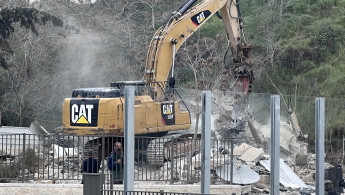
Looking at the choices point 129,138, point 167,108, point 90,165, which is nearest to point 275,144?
point 129,138

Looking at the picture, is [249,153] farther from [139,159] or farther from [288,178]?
[139,159]

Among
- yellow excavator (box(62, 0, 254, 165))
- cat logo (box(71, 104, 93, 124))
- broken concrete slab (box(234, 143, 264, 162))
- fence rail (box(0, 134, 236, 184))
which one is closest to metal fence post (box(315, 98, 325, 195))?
fence rail (box(0, 134, 236, 184))

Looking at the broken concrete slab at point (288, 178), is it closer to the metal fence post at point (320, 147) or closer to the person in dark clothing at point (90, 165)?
the person in dark clothing at point (90, 165)

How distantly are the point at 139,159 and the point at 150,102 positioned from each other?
3306 mm

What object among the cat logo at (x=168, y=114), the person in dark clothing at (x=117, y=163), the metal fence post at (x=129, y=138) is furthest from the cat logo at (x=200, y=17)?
the metal fence post at (x=129, y=138)

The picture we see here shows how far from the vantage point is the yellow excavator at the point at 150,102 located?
18766 millimetres

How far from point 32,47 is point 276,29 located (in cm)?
1082

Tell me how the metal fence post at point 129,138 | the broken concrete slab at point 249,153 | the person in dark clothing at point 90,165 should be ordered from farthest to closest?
1. the broken concrete slab at point 249,153
2. the person in dark clothing at point 90,165
3. the metal fence post at point 129,138

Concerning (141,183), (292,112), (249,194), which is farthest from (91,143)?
(292,112)

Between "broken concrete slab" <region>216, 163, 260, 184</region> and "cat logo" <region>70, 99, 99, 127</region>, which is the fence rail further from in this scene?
"cat logo" <region>70, 99, 99, 127</region>

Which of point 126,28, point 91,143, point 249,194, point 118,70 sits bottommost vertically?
point 249,194

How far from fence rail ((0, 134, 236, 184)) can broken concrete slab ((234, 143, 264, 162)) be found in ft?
6.42

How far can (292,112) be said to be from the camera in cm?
1806

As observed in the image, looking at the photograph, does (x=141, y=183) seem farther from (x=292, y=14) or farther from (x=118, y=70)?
(x=292, y=14)
